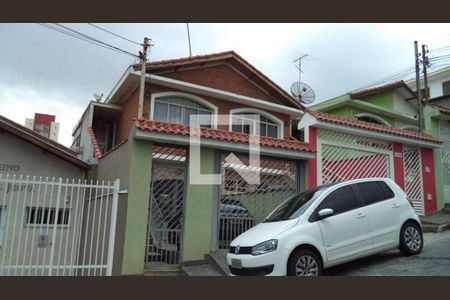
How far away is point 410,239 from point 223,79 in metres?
9.98

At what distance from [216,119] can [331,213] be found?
901 centimetres

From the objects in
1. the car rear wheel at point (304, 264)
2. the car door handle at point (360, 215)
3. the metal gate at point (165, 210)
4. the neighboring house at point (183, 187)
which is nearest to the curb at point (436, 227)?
the neighboring house at point (183, 187)

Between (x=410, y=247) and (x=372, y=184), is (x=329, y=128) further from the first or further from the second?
(x=410, y=247)

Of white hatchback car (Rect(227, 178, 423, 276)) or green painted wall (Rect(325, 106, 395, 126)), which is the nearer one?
white hatchback car (Rect(227, 178, 423, 276))

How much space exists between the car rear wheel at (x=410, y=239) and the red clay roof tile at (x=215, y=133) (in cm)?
324

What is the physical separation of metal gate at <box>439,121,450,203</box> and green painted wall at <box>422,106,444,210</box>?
0.41 meters

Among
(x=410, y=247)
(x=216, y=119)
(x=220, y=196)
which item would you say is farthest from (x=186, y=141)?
(x=216, y=119)

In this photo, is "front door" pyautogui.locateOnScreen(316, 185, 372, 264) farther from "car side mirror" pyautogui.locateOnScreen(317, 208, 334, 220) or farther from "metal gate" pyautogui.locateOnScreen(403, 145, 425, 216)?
"metal gate" pyautogui.locateOnScreen(403, 145, 425, 216)

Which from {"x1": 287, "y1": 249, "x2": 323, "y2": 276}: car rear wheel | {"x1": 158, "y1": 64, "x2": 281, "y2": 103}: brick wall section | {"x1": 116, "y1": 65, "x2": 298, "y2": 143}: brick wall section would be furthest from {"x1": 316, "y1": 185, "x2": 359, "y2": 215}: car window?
{"x1": 158, "y1": 64, "x2": 281, "y2": 103}: brick wall section

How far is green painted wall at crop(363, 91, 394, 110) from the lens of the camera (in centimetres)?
1983

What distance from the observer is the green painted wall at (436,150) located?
43.1 feet

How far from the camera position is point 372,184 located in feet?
25.5

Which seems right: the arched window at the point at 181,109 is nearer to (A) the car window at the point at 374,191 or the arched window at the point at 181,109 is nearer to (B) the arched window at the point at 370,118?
(B) the arched window at the point at 370,118

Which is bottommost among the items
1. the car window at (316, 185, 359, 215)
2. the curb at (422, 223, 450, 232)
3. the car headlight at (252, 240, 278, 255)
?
the car headlight at (252, 240, 278, 255)
